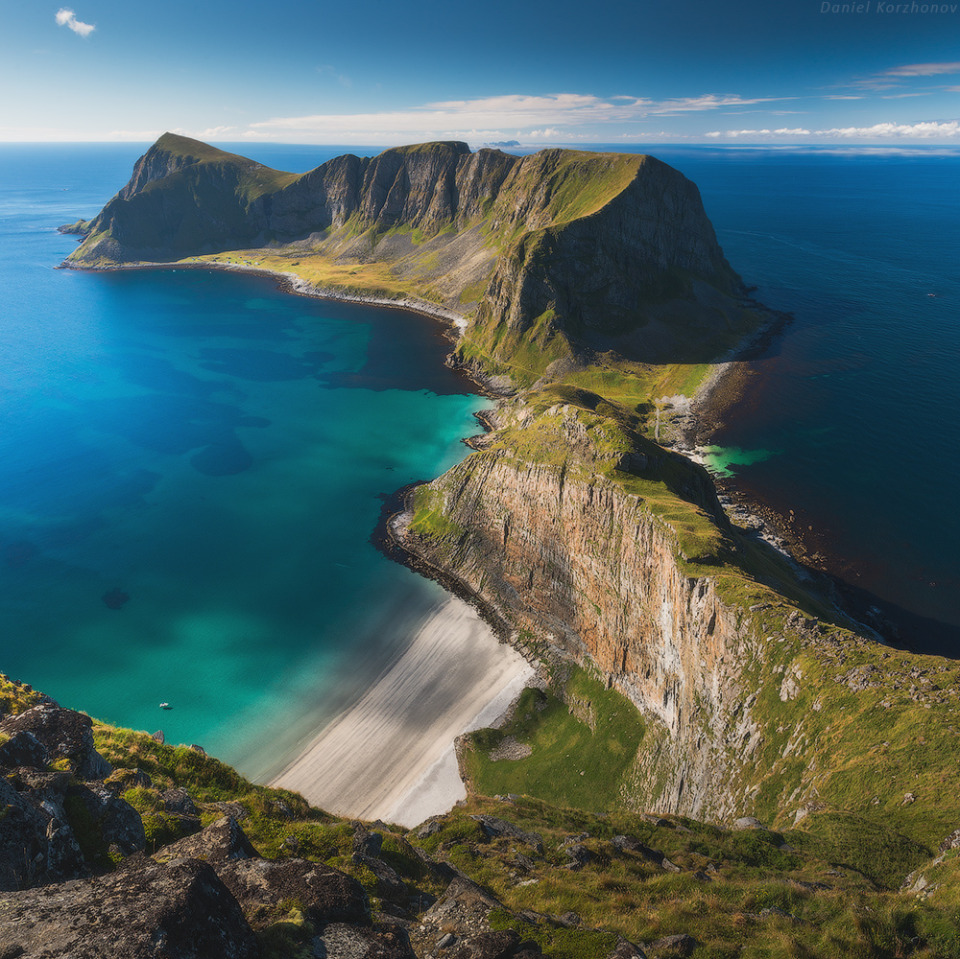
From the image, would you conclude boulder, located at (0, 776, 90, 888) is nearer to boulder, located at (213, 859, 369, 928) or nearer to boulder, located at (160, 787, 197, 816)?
boulder, located at (213, 859, 369, 928)

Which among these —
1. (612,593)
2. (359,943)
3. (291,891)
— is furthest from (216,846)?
(612,593)

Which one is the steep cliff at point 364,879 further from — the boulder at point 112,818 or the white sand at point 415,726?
the white sand at point 415,726

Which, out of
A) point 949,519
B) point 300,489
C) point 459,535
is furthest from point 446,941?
point 949,519

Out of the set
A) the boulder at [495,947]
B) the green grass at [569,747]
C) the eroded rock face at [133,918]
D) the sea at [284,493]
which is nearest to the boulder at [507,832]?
the boulder at [495,947]

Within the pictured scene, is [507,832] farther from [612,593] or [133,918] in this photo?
[612,593]

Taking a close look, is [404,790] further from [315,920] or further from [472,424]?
[472,424]

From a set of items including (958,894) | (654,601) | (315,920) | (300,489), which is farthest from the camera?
(300,489)

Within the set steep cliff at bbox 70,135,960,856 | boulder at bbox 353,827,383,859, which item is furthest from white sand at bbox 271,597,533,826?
boulder at bbox 353,827,383,859
